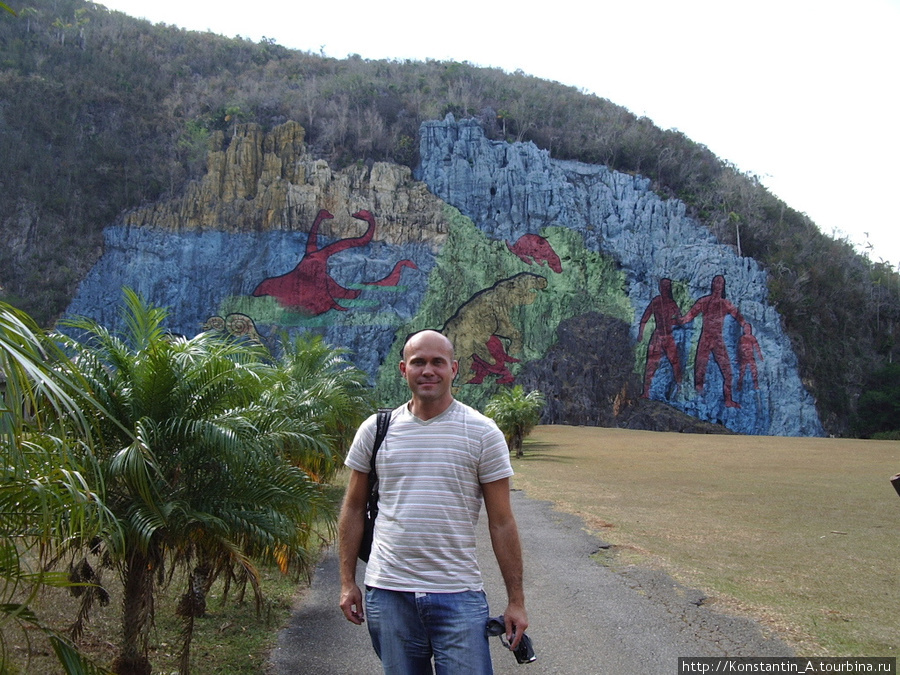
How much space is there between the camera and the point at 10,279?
3762 cm

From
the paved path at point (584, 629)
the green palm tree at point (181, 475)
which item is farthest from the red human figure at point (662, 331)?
the green palm tree at point (181, 475)

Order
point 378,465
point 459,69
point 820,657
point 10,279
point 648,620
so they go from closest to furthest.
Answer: point 378,465
point 820,657
point 648,620
point 10,279
point 459,69

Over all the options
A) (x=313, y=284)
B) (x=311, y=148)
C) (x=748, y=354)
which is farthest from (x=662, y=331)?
(x=311, y=148)

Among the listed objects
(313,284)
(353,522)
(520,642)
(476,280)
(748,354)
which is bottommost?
(520,642)

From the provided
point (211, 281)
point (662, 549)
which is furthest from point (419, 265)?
point (662, 549)

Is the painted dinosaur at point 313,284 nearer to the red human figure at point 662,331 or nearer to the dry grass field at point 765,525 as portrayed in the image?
the red human figure at point 662,331

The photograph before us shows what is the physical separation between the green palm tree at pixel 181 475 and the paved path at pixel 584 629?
2.57 ft

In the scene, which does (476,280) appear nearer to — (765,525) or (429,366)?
(765,525)

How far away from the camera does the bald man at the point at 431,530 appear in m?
2.98

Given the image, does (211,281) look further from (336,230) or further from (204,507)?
→ (204,507)

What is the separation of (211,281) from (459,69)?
27084 mm

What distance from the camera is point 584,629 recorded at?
6223mm

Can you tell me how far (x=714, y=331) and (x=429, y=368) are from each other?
3843 cm

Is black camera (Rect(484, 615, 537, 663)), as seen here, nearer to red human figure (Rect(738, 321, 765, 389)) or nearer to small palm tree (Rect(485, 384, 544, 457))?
small palm tree (Rect(485, 384, 544, 457))
